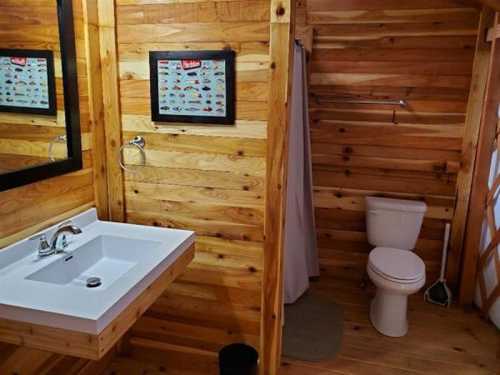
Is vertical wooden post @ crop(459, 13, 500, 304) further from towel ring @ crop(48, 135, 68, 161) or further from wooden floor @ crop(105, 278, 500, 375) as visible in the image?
towel ring @ crop(48, 135, 68, 161)

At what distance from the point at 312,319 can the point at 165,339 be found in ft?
3.50

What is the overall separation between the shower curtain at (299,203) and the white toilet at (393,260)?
1.57 feet

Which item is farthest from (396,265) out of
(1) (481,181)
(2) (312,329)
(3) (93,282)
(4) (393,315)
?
(3) (93,282)

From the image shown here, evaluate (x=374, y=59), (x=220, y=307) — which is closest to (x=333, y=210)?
(x=374, y=59)

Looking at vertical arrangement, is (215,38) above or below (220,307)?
above

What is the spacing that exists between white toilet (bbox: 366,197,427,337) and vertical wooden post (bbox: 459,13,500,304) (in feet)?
1.16

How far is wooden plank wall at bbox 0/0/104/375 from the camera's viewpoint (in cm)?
167

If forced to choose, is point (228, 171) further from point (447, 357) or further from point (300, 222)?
point (447, 357)

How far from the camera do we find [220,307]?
222 cm

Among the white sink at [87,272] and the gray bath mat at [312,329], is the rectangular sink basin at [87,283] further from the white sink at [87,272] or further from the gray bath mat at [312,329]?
the gray bath mat at [312,329]

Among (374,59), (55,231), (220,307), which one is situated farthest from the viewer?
(374,59)

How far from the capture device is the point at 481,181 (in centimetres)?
287

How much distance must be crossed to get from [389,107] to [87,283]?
2.46 metres

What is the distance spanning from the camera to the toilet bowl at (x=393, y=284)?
259 centimetres
